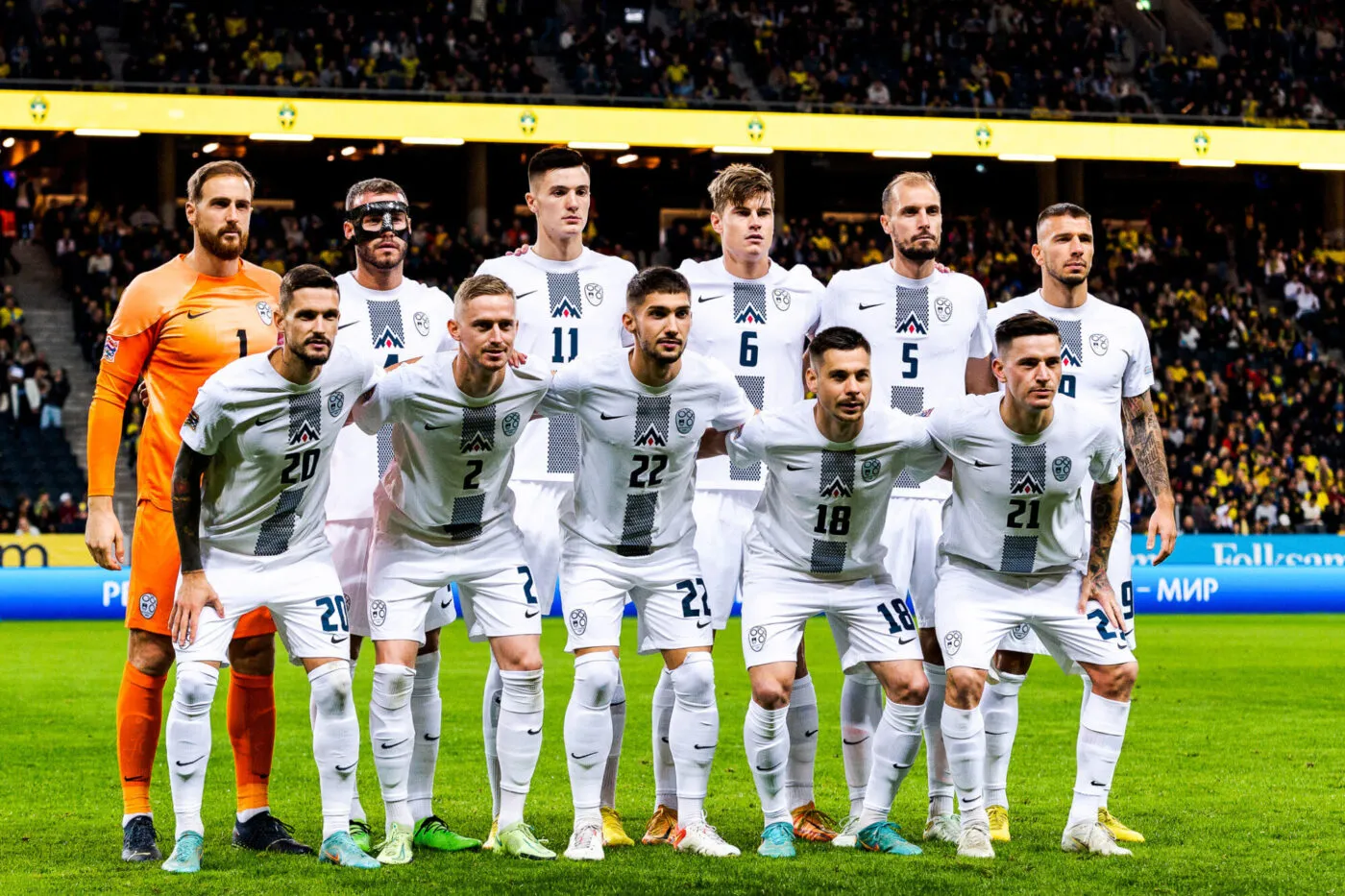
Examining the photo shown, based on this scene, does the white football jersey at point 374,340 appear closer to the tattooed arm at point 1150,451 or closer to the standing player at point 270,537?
the standing player at point 270,537

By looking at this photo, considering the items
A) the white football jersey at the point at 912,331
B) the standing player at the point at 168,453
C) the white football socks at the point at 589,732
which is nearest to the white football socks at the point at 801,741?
the white football socks at the point at 589,732

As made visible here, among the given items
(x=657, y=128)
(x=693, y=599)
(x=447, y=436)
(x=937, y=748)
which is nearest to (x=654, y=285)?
(x=447, y=436)

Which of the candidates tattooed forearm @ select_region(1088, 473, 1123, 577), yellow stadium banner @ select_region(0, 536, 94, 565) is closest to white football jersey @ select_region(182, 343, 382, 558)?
tattooed forearm @ select_region(1088, 473, 1123, 577)

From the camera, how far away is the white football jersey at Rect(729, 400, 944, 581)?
21.7 ft

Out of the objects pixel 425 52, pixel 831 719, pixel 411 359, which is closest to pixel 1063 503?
pixel 411 359

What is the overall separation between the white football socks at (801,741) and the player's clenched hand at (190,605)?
249 centimetres

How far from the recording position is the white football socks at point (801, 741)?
281 inches

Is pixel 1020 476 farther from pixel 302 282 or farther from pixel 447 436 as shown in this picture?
pixel 302 282

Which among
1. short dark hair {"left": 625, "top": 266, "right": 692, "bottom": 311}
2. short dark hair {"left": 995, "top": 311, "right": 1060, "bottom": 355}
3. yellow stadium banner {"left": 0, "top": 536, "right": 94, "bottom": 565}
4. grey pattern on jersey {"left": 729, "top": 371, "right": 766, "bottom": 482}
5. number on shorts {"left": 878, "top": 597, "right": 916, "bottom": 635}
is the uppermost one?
short dark hair {"left": 625, "top": 266, "right": 692, "bottom": 311}

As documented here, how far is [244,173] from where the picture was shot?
22.4ft

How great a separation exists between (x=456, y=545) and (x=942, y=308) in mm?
2453

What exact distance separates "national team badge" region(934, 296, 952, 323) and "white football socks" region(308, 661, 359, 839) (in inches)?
120

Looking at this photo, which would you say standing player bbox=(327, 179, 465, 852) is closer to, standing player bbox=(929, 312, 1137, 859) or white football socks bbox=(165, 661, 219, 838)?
white football socks bbox=(165, 661, 219, 838)

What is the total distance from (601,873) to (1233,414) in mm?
24404
